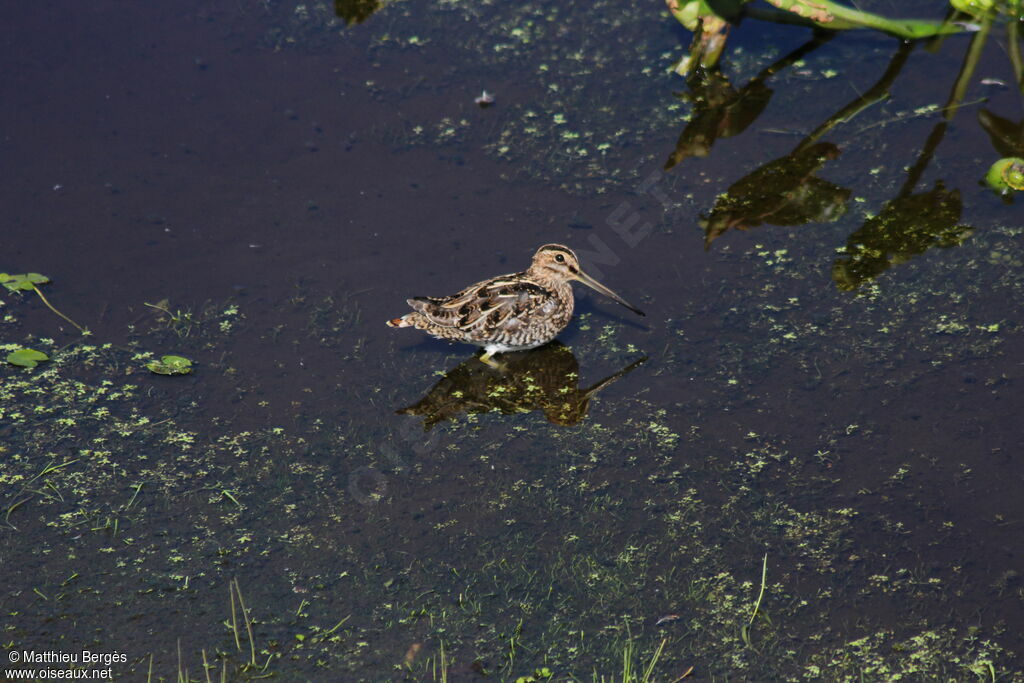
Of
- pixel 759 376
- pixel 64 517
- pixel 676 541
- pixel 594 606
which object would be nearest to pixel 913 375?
pixel 759 376

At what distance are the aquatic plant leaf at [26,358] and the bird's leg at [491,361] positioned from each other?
7.69ft

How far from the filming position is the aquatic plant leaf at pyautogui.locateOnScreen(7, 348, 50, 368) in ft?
19.6

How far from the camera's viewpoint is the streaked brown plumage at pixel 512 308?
6.07 metres

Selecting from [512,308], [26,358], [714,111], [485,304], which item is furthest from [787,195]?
[26,358]

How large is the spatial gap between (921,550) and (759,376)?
1292 millimetres

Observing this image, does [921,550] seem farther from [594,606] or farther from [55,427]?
[55,427]

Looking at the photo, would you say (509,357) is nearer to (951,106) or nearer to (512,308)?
(512,308)

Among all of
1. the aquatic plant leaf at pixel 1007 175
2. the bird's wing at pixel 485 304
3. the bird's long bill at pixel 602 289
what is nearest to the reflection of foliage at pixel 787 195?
the bird's long bill at pixel 602 289

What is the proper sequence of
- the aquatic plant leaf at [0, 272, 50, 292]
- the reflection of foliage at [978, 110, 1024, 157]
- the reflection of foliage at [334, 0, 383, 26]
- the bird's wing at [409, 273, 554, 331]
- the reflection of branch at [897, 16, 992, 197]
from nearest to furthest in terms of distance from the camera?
the bird's wing at [409, 273, 554, 331]
the aquatic plant leaf at [0, 272, 50, 292]
the reflection of branch at [897, 16, 992, 197]
the reflection of foliage at [978, 110, 1024, 157]
the reflection of foliage at [334, 0, 383, 26]

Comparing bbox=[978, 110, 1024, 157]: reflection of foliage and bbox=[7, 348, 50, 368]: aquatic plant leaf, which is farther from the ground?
bbox=[978, 110, 1024, 157]: reflection of foliage

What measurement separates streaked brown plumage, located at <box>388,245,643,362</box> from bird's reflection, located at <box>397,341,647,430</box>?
11cm

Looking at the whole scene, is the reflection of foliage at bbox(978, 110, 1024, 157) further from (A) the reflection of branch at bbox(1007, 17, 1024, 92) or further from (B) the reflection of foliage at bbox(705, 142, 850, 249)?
(B) the reflection of foliage at bbox(705, 142, 850, 249)

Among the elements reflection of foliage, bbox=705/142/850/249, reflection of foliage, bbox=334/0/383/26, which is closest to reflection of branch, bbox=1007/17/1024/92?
reflection of foliage, bbox=705/142/850/249

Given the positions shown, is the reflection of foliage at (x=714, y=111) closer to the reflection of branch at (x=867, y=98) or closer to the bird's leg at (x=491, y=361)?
the reflection of branch at (x=867, y=98)
